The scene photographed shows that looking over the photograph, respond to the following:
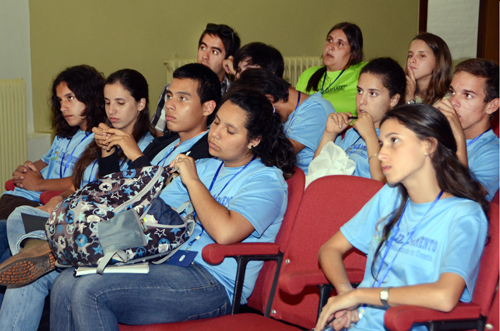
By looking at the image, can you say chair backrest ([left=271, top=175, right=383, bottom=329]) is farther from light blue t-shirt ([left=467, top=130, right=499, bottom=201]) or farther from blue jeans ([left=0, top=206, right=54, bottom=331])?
blue jeans ([left=0, top=206, right=54, bottom=331])

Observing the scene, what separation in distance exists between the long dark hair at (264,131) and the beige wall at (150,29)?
298 centimetres

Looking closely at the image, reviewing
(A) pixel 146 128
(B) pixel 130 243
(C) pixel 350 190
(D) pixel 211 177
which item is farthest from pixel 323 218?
(A) pixel 146 128

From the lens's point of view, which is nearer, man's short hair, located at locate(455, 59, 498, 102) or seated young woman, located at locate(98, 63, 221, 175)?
man's short hair, located at locate(455, 59, 498, 102)

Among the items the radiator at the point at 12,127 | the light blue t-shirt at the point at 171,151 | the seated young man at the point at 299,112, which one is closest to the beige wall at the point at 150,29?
the radiator at the point at 12,127

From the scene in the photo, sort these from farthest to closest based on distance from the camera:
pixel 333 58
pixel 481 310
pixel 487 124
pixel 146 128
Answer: pixel 333 58, pixel 146 128, pixel 487 124, pixel 481 310

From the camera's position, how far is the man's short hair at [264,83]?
2404 mm

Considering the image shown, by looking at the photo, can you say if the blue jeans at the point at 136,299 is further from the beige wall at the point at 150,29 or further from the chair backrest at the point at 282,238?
the beige wall at the point at 150,29

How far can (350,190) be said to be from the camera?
64.8 inches

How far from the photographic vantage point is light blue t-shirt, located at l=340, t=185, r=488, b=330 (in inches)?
47.5

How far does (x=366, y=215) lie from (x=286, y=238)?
356 mm

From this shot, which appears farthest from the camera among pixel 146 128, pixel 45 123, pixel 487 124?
A: pixel 45 123

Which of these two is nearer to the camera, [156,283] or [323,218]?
[156,283]

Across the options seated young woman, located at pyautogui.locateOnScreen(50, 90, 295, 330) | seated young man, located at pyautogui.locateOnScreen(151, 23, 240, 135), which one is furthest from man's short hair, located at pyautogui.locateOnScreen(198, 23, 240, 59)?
seated young woman, located at pyautogui.locateOnScreen(50, 90, 295, 330)

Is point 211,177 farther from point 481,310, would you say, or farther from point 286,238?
point 481,310
